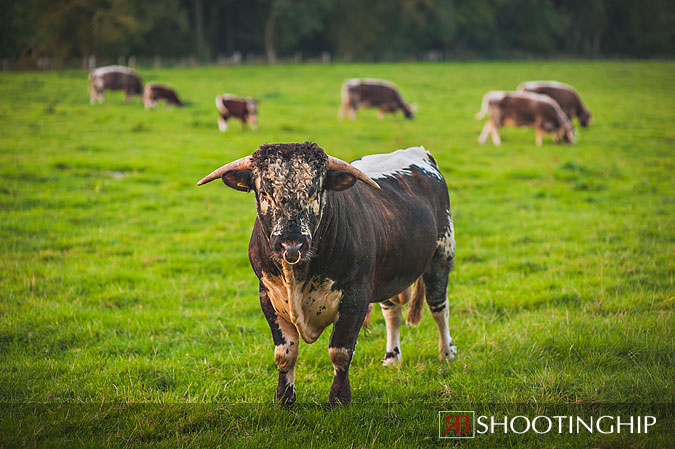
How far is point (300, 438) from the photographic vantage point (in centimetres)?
Result: 405

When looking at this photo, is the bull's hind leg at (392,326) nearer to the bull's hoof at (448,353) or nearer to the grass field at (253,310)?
the grass field at (253,310)

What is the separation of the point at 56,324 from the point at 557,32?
9098 centimetres

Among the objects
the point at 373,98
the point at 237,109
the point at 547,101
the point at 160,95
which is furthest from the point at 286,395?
the point at 160,95

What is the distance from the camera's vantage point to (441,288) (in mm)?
5680

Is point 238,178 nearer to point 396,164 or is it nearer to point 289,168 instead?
point 289,168

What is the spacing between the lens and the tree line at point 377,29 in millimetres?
55531

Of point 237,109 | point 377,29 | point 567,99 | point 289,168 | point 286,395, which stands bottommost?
point 286,395

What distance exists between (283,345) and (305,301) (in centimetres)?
46

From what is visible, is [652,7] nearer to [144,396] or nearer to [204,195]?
[204,195]

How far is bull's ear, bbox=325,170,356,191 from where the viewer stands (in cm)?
408

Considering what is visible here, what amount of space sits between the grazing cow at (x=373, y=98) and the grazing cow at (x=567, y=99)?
5770 millimetres

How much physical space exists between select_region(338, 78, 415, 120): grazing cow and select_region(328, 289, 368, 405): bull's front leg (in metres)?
22.9

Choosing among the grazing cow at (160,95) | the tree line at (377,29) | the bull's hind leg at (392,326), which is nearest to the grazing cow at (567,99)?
the grazing cow at (160,95)

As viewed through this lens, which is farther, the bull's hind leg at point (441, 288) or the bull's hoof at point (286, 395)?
the bull's hind leg at point (441, 288)
